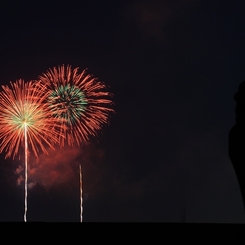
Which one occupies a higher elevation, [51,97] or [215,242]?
Result: [51,97]

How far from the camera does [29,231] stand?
682cm

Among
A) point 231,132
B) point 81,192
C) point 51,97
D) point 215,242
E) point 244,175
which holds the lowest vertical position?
point 215,242

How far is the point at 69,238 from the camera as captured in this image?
684 centimetres

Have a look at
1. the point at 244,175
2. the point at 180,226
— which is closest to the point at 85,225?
the point at 180,226

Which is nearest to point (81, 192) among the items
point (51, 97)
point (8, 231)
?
point (51, 97)

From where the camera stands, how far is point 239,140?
7012mm

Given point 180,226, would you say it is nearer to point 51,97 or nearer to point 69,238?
point 69,238

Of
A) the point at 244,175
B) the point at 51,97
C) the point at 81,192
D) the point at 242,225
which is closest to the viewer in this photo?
the point at 242,225

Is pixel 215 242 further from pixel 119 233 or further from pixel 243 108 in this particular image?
pixel 243 108

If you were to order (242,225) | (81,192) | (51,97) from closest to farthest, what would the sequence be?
(242,225)
(51,97)
(81,192)

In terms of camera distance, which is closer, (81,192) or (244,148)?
(244,148)

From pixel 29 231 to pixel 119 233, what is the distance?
112 cm

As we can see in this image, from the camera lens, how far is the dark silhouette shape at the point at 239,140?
272 inches

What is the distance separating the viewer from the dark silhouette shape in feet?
22.7
